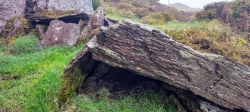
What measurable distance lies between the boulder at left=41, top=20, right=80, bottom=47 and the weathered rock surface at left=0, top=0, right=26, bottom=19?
2.46m

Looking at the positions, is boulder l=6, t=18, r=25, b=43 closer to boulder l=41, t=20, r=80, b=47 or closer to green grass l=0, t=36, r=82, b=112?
green grass l=0, t=36, r=82, b=112

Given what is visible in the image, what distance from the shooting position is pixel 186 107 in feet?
18.8

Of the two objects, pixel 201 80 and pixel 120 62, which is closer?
pixel 201 80

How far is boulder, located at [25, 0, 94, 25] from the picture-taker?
9734 mm

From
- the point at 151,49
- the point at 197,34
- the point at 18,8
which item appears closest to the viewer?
the point at 151,49

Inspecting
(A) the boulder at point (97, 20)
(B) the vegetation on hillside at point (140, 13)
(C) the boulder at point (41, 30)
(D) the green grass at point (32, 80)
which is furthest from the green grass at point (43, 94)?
(B) the vegetation on hillside at point (140, 13)

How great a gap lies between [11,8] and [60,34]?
128 inches

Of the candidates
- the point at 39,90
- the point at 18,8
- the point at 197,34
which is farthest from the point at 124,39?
the point at 18,8

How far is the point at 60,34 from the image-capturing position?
356 inches

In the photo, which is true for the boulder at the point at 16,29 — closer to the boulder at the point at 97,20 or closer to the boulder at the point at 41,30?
the boulder at the point at 41,30

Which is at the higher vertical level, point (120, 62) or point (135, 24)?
point (135, 24)

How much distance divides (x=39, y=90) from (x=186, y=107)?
12.8 ft

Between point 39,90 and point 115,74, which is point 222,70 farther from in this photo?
point 39,90

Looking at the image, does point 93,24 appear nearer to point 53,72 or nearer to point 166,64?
point 53,72
